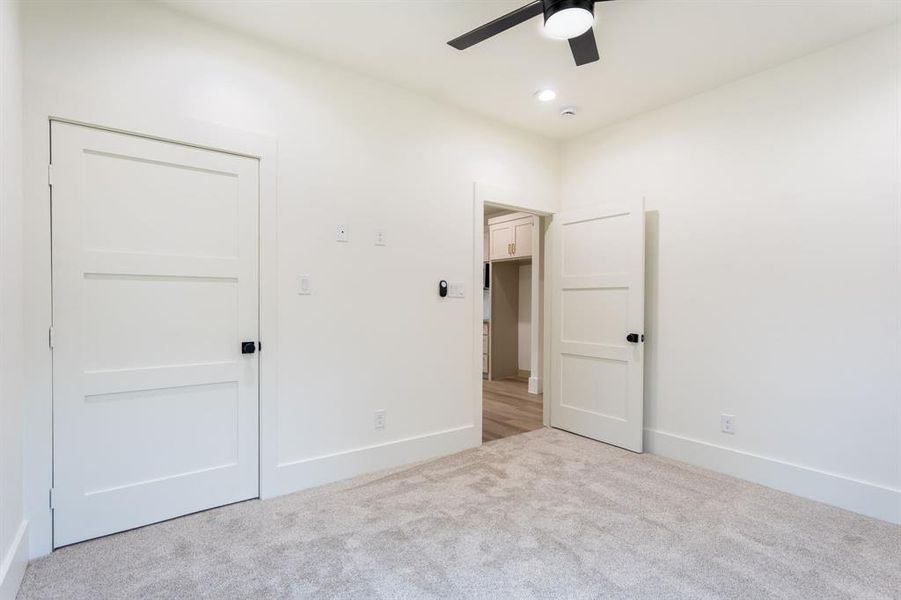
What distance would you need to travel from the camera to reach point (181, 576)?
6.12 ft

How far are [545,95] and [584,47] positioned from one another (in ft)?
3.66

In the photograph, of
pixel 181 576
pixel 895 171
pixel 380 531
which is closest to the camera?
pixel 181 576

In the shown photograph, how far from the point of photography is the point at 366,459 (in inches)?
117

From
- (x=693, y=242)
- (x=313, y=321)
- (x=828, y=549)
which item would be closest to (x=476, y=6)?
(x=313, y=321)

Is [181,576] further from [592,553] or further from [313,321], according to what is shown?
[592,553]

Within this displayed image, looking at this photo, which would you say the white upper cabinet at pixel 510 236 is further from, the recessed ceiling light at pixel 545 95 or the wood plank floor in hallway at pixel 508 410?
the recessed ceiling light at pixel 545 95

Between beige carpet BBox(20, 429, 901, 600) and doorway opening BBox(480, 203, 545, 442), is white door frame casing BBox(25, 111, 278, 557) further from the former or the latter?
doorway opening BBox(480, 203, 545, 442)

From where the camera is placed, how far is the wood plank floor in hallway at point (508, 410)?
4.05 metres

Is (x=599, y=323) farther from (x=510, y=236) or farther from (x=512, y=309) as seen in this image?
(x=512, y=309)

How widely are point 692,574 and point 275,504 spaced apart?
2116 millimetres

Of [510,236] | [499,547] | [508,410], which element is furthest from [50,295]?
[510,236]

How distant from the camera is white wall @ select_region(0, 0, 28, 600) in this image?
165 centimetres

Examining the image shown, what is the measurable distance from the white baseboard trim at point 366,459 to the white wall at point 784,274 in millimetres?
1551

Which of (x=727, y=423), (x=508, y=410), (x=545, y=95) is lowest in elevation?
(x=508, y=410)
